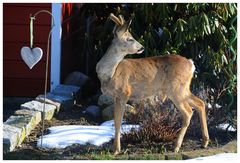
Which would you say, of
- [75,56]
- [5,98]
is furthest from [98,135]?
[75,56]

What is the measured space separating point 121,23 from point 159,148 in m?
1.56

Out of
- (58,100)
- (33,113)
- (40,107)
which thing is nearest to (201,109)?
(33,113)

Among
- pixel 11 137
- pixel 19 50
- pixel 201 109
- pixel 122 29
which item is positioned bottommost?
pixel 11 137

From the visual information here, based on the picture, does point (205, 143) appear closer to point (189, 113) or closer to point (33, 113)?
point (189, 113)

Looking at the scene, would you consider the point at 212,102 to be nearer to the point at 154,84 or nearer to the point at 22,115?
the point at 154,84

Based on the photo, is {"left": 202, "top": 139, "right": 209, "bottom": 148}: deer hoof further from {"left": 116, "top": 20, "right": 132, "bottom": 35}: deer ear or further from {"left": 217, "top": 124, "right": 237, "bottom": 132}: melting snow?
{"left": 116, "top": 20, "right": 132, "bottom": 35}: deer ear

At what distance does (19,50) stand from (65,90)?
110 cm

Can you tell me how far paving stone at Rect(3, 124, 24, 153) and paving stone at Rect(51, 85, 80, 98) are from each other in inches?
91.4

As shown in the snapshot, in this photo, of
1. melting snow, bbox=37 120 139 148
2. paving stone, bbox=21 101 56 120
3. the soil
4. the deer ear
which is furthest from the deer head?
paving stone, bbox=21 101 56 120

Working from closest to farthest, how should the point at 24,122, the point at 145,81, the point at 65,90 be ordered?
1. the point at 145,81
2. the point at 24,122
3. the point at 65,90

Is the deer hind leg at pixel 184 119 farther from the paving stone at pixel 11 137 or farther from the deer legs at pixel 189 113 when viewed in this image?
the paving stone at pixel 11 137

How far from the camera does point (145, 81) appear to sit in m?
6.37

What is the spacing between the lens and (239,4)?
739cm

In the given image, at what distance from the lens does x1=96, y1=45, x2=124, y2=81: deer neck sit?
6059mm
